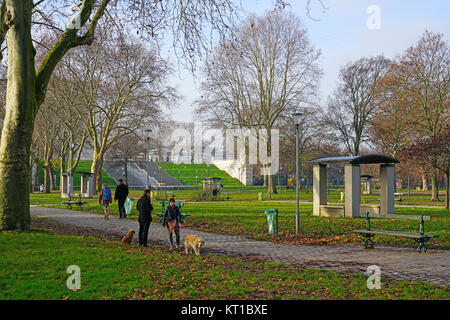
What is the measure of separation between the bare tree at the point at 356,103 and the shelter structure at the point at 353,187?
2781cm

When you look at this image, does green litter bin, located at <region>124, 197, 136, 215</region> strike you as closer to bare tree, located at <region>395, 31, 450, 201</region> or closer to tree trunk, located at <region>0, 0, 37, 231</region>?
tree trunk, located at <region>0, 0, 37, 231</region>

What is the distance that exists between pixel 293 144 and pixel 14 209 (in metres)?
40.6

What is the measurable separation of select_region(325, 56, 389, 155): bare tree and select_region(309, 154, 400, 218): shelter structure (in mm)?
27805

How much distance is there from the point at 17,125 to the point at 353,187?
13.6m

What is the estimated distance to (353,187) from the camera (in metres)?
A: 19.1

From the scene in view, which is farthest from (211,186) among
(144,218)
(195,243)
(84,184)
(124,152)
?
(124,152)

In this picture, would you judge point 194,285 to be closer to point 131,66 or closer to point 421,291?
point 421,291

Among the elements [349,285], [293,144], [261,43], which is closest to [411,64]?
[261,43]

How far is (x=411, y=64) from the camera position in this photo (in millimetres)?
34250

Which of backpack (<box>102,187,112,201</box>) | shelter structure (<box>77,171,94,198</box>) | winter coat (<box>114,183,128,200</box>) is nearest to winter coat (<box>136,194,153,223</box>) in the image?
winter coat (<box>114,183,128,200</box>)

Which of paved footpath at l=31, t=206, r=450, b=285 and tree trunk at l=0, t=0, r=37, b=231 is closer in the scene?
paved footpath at l=31, t=206, r=450, b=285

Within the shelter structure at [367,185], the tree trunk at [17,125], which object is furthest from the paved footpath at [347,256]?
the shelter structure at [367,185]

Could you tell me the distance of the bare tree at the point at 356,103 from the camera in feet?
155

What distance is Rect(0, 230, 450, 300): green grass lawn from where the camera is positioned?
21.7 feet
